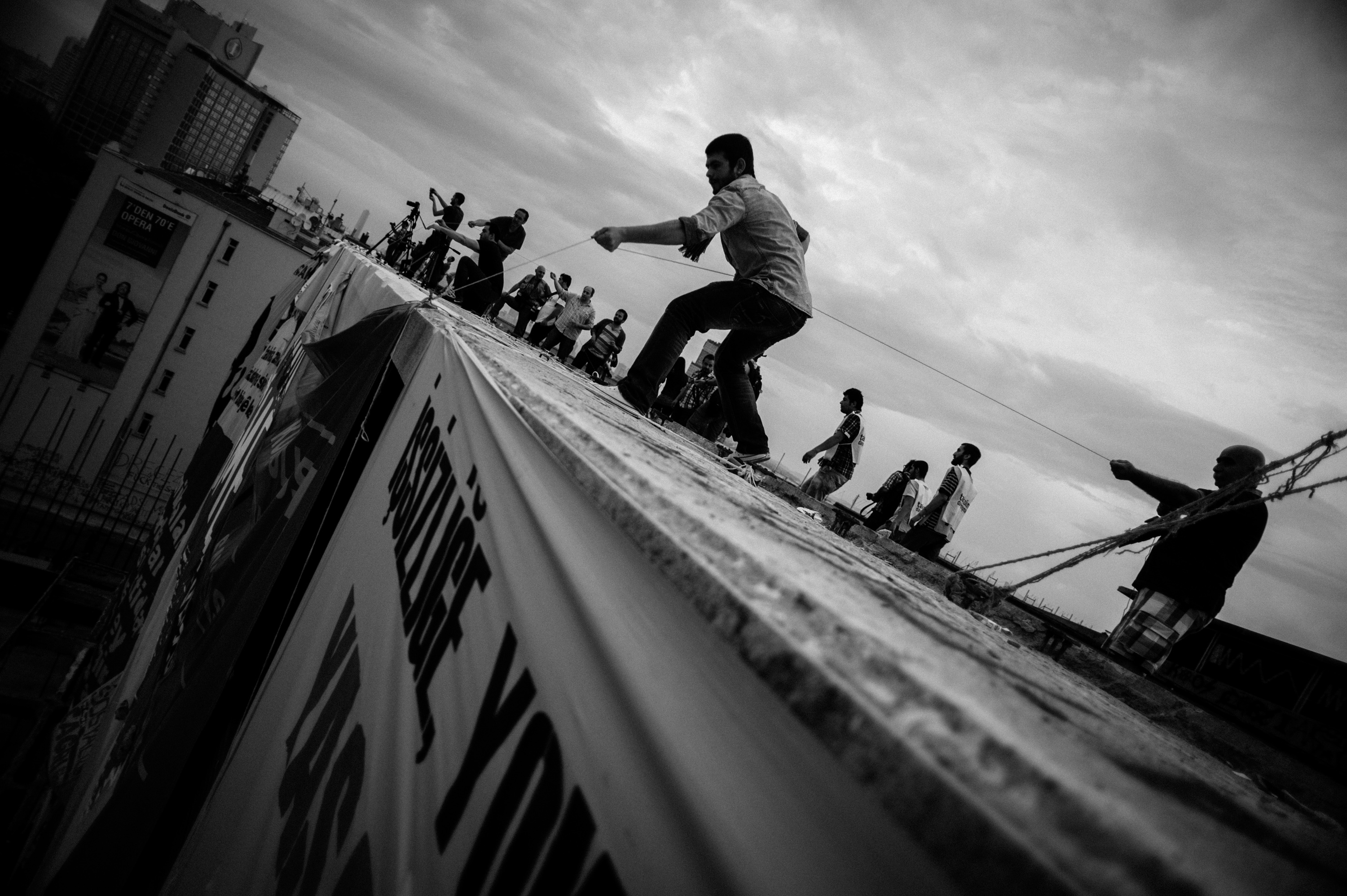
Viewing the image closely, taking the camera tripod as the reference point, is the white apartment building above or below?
below

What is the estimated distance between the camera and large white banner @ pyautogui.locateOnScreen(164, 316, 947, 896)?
0.45m

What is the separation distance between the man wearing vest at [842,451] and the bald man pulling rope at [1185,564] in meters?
2.58

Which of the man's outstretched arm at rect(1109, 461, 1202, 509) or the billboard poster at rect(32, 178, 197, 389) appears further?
the billboard poster at rect(32, 178, 197, 389)

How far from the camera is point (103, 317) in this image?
87.8 feet

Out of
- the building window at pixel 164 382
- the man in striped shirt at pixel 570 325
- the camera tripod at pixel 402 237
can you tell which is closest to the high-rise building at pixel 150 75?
the building window at pixel 164 382

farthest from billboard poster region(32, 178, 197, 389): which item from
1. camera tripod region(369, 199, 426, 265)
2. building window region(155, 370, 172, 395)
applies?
camera tripod region(369, 199, 426, 265)

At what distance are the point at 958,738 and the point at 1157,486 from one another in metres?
4.40

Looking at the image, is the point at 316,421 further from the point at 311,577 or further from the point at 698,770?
the point at 698,770

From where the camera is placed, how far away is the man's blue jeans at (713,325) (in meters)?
3.54

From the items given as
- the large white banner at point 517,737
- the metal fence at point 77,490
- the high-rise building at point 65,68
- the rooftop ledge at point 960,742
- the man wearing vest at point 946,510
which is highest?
the high-rise building at point 65,68

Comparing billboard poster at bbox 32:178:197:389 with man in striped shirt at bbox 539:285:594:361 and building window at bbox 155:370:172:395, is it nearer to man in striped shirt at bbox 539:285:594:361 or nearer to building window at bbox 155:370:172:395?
building window at bbox 155:370:172:395

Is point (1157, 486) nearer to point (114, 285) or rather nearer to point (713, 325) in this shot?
point (713, 325)

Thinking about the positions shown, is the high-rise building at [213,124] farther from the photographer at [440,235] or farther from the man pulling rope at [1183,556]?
the man pulling rope at [1183,556]

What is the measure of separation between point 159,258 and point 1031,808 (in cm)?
3796
